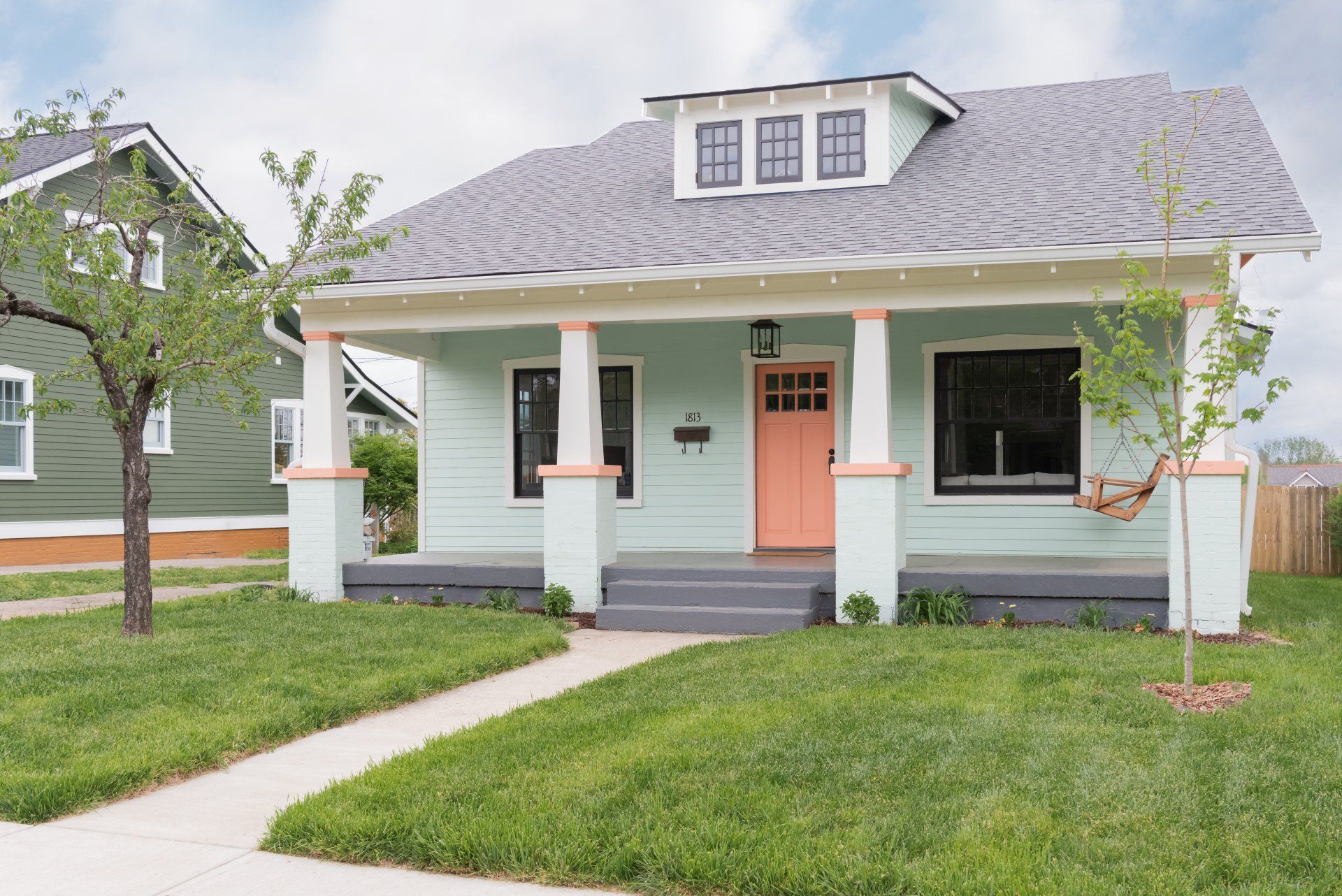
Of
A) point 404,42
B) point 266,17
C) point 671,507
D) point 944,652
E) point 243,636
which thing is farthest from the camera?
point 404,42

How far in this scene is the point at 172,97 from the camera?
23.7 meters

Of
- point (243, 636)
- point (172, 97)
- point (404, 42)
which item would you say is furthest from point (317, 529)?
point (172, 97)

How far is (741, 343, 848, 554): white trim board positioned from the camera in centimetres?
1146

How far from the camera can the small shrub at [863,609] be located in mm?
9180

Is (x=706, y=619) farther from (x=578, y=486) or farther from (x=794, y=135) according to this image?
(x=794, y=135)

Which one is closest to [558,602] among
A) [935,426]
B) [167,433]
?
[935,426]

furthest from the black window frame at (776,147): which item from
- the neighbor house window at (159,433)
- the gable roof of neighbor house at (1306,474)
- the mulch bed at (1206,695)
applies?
the gable roof of neighbor house at (1306,474)

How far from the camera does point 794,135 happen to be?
11.8m

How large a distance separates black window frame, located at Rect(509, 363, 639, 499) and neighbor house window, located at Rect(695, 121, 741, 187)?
89.2 inches

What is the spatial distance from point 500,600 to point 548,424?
110 inches

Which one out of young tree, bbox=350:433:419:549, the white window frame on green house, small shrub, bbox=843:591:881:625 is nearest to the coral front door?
small shrub, bbox=843:591:881:625

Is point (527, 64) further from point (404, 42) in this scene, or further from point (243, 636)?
point (243, 636)

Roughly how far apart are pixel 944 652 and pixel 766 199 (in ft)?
19.2

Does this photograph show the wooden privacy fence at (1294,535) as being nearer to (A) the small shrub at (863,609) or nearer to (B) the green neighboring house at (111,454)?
(A) the small shrub at (863,609)
